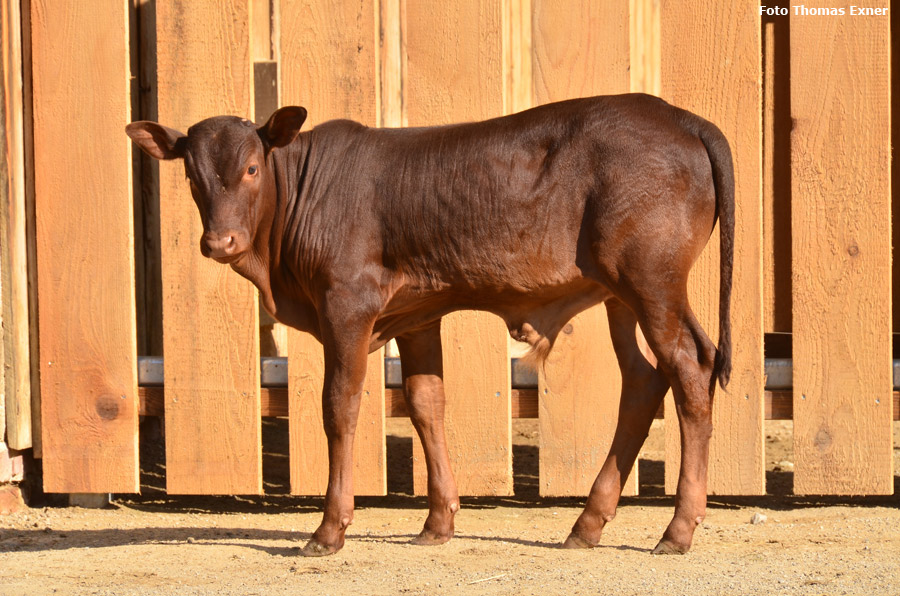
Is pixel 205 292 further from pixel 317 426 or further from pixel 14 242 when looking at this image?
pixel 14 242

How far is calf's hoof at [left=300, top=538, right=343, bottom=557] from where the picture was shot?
17.7 feet

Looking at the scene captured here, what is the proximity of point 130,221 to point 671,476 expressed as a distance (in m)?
3.33

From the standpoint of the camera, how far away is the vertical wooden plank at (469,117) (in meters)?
6.29

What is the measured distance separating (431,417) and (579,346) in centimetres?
108

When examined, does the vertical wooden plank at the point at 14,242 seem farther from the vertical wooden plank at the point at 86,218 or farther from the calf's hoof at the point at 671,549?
the calf's hoof at the point at 671,549

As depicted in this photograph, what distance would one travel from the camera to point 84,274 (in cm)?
653

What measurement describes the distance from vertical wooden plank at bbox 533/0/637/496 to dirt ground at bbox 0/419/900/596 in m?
0.34

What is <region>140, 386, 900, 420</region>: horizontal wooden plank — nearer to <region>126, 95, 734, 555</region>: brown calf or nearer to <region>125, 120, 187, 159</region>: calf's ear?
<region>126, 95, 734, 555</region>: brown calf

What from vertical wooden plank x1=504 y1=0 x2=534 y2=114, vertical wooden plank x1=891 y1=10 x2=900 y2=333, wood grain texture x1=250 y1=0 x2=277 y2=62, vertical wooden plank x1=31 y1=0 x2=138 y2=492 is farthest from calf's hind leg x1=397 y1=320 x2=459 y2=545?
vertical wooden plank x1=891 y1=10 x2=900 y2=333

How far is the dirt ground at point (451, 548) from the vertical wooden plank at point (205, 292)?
1.68ft

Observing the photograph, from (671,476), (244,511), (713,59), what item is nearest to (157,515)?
(244,511)

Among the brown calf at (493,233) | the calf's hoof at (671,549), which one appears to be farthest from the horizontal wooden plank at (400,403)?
the calf's hoof at (671,549)

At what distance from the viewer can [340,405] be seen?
5324 mm

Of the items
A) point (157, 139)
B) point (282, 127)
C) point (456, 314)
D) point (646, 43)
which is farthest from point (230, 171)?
point (646, 43)
